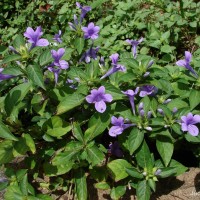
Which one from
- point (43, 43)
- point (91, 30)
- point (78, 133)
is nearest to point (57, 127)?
point (78, 133)

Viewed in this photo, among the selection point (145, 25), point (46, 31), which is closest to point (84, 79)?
point (145, 25)

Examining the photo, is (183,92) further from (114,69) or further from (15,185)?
(15,185)

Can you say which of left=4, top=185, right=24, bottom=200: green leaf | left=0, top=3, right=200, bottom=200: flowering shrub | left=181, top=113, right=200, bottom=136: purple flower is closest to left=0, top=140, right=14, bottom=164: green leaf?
left=0, top=3, right=200, bottom=200: flowering shrub

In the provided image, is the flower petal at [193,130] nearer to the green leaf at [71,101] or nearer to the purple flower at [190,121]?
the purple flower at [190,121]

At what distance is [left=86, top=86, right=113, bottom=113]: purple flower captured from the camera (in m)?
2.17

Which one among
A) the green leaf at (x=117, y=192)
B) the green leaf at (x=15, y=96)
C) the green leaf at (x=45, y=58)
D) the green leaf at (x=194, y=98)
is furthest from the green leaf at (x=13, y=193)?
the green leaf at (x=194, y=98)

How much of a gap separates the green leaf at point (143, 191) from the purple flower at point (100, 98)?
1.96 ft

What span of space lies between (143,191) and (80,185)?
0.49 meters

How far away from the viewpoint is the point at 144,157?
7.91 ft

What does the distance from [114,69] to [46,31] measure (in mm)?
2399

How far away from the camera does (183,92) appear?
2.66 m

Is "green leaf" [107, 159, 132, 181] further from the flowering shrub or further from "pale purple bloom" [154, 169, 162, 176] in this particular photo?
"pale purple bloom" [154, 169, 162, 176]

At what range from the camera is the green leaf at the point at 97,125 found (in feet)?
7.90

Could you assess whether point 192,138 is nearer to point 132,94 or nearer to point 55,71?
point 132,94
